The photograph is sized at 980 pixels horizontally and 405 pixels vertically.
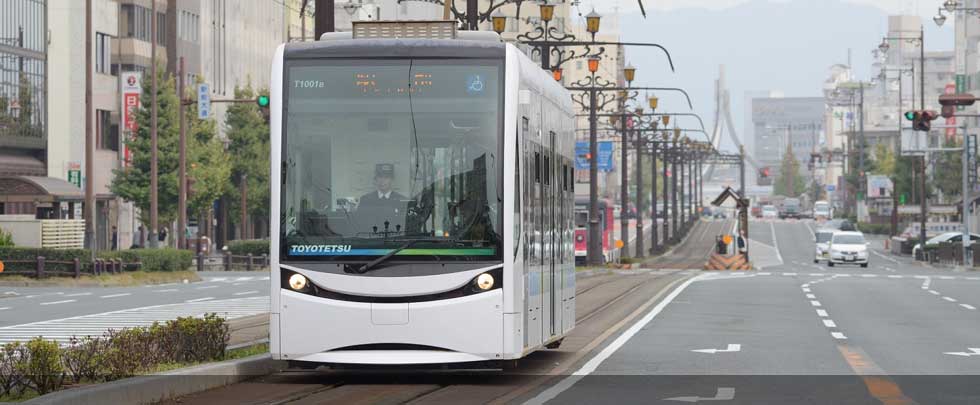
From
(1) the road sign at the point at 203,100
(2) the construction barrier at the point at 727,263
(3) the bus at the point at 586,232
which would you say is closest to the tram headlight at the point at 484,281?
(3) the bus at the point at 586,232

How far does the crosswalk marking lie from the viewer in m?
26.4

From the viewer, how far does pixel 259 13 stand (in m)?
109

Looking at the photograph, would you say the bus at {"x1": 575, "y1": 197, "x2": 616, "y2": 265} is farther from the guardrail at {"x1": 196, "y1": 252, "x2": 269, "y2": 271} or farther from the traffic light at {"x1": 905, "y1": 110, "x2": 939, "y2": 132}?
the traffic light at {"x1": 905, "y1": 110, "x2": 939, "y2": 132}

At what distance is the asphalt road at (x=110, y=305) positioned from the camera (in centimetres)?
2841

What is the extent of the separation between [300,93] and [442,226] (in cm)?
182

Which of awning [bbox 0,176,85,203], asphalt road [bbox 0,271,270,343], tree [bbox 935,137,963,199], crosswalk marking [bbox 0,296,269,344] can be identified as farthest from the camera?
tree [bbox 935,137,963,199]

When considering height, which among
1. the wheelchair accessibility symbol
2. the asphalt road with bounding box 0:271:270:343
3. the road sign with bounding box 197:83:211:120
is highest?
the road sign with bounding box 197:83:211:120

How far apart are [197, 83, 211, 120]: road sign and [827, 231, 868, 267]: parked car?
99.0 feet

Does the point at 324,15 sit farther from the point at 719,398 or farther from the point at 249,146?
the point at 249,146

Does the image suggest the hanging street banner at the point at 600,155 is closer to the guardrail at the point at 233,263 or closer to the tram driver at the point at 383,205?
the guardrail at the point at 233,263

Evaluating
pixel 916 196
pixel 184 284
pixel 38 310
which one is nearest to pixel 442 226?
pixel 38 310

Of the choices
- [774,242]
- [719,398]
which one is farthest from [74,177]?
[774,242]

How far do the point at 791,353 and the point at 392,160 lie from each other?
24.6 ft

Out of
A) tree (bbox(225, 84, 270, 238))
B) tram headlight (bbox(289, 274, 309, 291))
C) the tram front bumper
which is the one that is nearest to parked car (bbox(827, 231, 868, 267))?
tree (bbox(225, 84, 270, 238))
